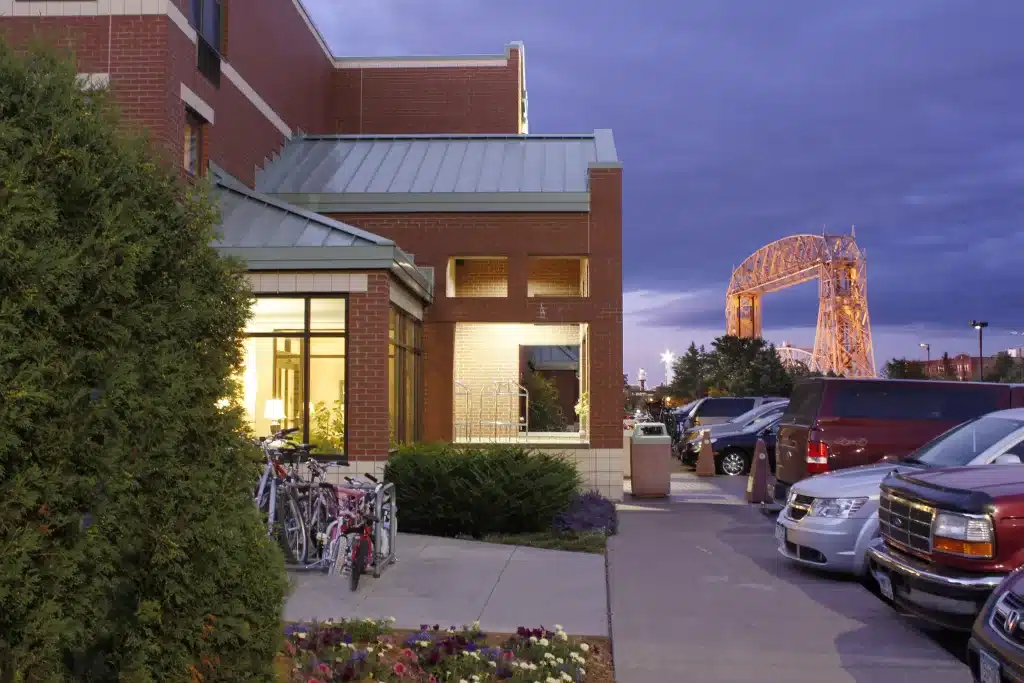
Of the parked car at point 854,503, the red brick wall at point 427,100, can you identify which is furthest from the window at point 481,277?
the parked car at point 854,503

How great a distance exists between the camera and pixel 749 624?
853 centimetres

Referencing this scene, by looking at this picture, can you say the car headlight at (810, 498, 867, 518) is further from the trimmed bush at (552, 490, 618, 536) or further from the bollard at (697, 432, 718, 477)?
the bollard at (697, 432, 718, 477)

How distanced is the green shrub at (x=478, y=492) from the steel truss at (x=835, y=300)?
79684 mm

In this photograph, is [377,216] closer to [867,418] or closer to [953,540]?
[867,418]

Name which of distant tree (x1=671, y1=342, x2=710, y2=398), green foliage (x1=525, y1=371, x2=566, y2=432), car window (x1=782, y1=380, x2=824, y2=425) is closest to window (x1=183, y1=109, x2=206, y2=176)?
car window (x1=782, y1=380, x2=824, y2=425)

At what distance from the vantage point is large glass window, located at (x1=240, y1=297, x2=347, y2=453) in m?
14.0

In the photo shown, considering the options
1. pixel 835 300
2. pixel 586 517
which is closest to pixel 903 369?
pixel 835 300

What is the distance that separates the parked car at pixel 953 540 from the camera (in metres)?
7.02

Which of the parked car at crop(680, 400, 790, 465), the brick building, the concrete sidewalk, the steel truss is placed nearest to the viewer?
the concrete sidewalk

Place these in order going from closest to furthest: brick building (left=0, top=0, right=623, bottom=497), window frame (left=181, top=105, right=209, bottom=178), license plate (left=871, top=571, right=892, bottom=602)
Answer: license plate (left=871, top=571, right=892, bottom=602) < brick building (left=0, top=0, right=623, bottom=497) < window frame (left=181, top=105, right=209, bottom=178)

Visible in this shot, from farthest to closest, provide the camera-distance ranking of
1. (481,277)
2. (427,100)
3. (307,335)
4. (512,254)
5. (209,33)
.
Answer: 1. (427,100)
2. (481,277)
3. (512,254)
4. (209,33)
5. (307,335)

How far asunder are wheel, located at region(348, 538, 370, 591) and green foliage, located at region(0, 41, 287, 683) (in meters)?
5.02

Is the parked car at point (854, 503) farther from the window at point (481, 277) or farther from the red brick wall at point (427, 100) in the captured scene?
the red brick wall at point (427, 100)

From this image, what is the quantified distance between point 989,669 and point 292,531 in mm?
6623
